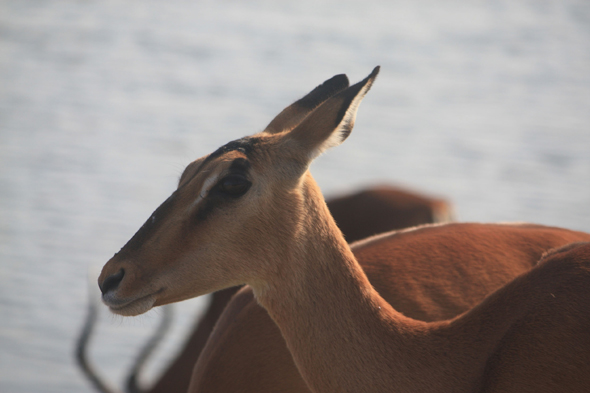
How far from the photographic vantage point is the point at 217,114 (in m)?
12.1

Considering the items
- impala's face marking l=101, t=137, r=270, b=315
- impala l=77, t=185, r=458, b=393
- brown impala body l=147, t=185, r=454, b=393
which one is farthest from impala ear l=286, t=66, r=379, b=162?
brown impala body l=147, t=185, r=454, b=393

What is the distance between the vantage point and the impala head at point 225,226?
2654 millimetres

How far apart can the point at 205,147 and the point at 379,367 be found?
7701mm

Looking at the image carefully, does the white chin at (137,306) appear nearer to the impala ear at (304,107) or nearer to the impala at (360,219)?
the impala ear at (304,107)

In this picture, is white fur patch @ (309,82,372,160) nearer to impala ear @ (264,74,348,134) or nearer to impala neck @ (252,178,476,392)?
impala neck @ (252,178,476,392)

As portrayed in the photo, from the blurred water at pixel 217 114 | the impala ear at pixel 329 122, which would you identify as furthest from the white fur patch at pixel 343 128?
the blurred water at pixel 217 114

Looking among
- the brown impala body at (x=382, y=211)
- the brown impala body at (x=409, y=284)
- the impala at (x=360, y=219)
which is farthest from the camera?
the brown impala body at (x=382, y=211)

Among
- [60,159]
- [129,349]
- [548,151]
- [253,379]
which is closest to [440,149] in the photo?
[548,151]

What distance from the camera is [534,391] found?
2.53 m

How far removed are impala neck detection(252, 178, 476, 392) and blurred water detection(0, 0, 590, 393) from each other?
2.64m

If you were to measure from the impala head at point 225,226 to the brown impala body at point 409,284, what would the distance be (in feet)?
2.47

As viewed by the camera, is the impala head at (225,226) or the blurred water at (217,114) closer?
the impala head at (225,226)

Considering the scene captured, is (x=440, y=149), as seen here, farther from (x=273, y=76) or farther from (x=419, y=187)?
(x=273, y=76)

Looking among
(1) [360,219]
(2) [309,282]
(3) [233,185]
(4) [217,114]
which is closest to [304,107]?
(3) [233,185]
